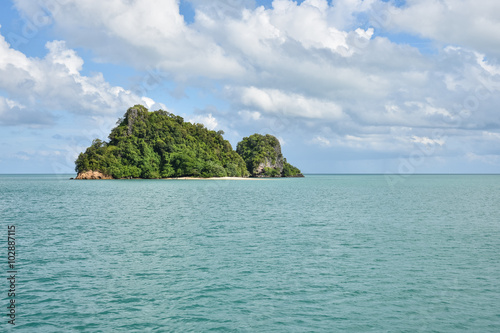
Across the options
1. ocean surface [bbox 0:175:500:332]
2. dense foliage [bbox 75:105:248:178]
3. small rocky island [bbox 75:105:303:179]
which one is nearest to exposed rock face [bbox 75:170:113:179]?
small rocky island [bbox 75:105:303:179]

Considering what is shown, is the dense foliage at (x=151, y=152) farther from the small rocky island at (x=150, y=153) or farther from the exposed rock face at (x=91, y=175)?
the exposed rock face at (x=91, y=175)

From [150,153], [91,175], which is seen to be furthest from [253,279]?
[150,153]

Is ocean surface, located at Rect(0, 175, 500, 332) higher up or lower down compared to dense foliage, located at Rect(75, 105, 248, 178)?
lower down

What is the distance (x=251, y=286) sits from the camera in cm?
1609

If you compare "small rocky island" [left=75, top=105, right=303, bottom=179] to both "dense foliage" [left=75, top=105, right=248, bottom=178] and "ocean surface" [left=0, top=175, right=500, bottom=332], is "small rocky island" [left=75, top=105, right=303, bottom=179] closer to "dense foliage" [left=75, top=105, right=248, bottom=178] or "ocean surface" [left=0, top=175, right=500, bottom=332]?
"dense foliage" [left=75, top=105, right=248, bottom=178]

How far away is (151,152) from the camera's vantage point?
16238 cm

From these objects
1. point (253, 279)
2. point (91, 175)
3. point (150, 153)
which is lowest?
point (253, 279)

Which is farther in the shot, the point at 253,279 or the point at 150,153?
the point at 150,153

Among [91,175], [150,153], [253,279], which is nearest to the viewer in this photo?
[253,279]

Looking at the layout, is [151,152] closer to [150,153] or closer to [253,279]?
[150,153]

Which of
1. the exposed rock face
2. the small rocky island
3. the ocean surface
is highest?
the small rocky island

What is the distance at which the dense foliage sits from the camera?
498 feet

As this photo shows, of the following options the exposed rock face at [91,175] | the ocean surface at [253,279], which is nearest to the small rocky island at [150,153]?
the exposed rock face at [91,175]

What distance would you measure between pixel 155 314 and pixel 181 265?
6435mm
